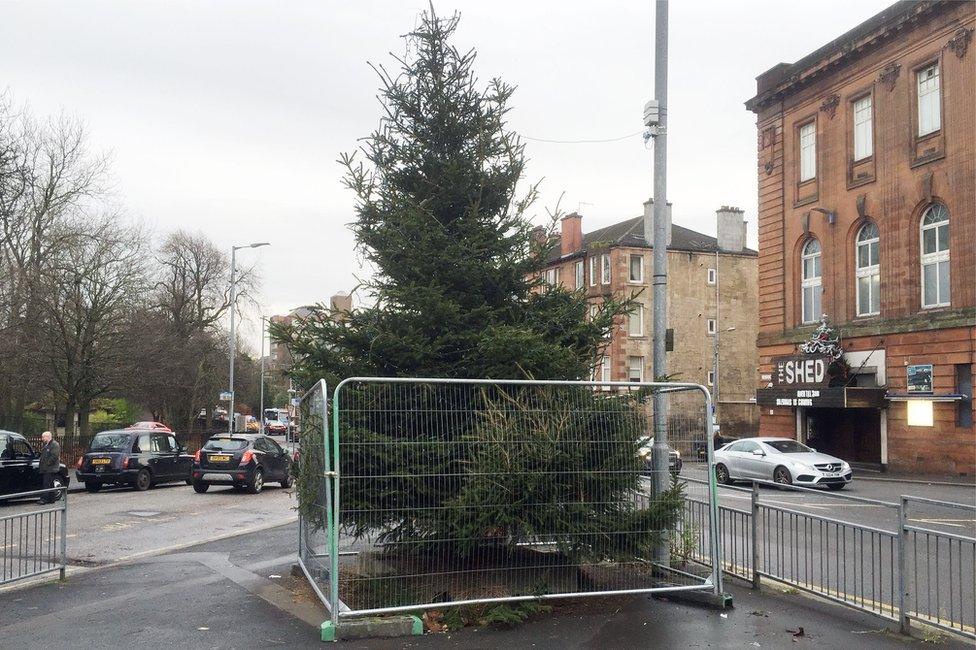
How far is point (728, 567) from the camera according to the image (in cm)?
991

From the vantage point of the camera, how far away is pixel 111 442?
2408cm

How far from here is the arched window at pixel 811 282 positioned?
37.0m

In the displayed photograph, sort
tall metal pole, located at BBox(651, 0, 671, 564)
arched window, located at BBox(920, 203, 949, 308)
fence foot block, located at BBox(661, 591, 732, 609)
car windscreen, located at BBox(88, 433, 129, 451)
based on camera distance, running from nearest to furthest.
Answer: fence foot block, located at BBox(661, 591, 732, 609) → tall metal pole, located at BBox(651, 0, 671, 564) → car windscreen, located at BBox(88, 433, 129, 451) → arched window, located at BBox(920, 203, 949, 308)

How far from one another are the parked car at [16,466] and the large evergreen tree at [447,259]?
13593mm

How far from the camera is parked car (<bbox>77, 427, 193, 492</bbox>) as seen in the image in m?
23.4

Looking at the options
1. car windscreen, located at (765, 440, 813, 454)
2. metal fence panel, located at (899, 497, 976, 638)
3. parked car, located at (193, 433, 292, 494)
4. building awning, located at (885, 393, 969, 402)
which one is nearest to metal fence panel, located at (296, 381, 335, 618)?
metal fence panel, located at (899, 497, 976, 638)

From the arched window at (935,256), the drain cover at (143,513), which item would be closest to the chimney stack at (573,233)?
the arched window at (935,256)

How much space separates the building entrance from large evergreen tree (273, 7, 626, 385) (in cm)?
2758

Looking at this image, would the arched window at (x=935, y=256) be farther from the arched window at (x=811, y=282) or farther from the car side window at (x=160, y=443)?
the car side window at (x=160, y=443)

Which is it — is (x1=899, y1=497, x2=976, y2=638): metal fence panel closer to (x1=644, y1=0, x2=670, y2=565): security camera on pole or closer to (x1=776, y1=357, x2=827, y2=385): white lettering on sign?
(x1=644, y1=0, x2=670, y2=565): security camera on pole

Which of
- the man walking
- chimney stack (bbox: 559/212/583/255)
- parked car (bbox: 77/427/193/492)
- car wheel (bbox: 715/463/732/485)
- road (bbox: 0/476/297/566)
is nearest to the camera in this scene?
road (bbox: 0/476/297/566)

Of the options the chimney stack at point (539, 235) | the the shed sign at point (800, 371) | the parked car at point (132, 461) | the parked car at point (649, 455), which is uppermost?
the chimney stack at point (539, 235)

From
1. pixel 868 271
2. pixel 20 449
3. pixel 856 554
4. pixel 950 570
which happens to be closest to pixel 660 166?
pixel 856 554

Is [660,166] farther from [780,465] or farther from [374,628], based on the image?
[780,465]
